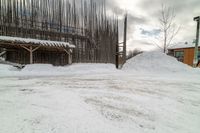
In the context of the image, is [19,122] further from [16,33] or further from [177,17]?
[177,17]

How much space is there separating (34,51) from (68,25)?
3.41 metres

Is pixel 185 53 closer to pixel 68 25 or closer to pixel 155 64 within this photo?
pixel 155 64

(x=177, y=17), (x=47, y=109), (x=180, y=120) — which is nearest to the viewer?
(x=180, y=120)

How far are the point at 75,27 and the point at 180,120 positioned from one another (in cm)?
1089

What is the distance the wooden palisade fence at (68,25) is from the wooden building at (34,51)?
0.93 m

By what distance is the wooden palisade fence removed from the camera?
9.36 meters

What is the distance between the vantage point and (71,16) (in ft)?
36.7

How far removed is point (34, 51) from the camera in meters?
10.5

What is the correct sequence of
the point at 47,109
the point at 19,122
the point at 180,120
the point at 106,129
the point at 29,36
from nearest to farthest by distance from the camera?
the point at 106,129 → the point at 19,122 → the point at 180,120 → the point at 47,109 → the point at 29,36

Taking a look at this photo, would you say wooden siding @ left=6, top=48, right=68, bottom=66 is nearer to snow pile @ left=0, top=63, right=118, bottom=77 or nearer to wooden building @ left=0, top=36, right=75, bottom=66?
wooden building @ left=0, top=36, right=75, bottom=66

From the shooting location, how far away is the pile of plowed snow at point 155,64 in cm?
916

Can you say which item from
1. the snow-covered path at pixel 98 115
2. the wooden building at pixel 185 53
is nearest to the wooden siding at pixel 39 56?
the snow-covered path at pixel 98 115

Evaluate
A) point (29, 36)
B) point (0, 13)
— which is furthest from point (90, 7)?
point (0, 13)

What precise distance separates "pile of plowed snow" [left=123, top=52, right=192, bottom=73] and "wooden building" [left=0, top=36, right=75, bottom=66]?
16.4ft
